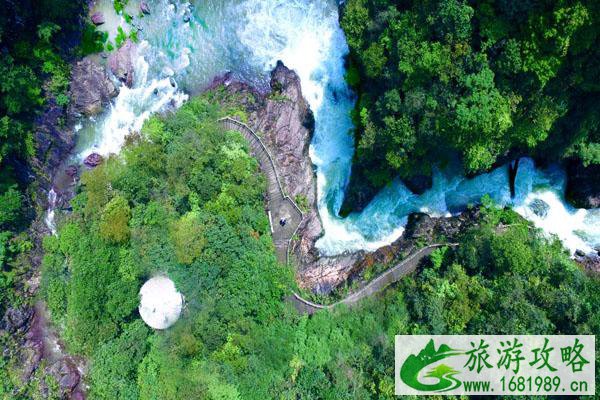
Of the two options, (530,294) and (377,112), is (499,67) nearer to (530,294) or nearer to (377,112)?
(377,112)

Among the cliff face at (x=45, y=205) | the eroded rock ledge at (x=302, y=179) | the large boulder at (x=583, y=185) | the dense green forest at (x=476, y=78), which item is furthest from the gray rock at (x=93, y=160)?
the large boulder at (x=583, y=185)

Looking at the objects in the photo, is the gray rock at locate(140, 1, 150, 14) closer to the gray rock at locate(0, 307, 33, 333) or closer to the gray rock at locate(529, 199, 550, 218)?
the gray rock at locate(0, 307, 33, 333)

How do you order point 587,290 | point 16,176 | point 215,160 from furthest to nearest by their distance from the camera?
point 16,176 → point 215,160 → point 587,290

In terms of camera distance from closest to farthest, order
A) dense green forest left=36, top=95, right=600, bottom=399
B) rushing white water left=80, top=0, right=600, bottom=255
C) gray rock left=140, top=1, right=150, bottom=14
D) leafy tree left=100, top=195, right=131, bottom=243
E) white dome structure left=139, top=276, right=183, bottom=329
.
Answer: dense green forest left=36, top=95, right=600, bottom=399 → white dome structure left=139, top=276, right=183, bottom=329 → leafy tree left=100, top=195, right=131, bottom=243 → rushing white water left=80, top=0, right=600, bottom=255 → gray rock left=140, top=1, right=150, bottom=14

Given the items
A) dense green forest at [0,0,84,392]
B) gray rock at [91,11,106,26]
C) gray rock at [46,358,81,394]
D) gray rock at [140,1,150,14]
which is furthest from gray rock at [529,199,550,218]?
gray rock at [46,358,81,394]

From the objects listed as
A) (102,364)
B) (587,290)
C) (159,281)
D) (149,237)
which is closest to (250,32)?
(149,237)

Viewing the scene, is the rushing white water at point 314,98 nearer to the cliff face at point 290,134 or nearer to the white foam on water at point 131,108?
the white foam on water at point 131,108
